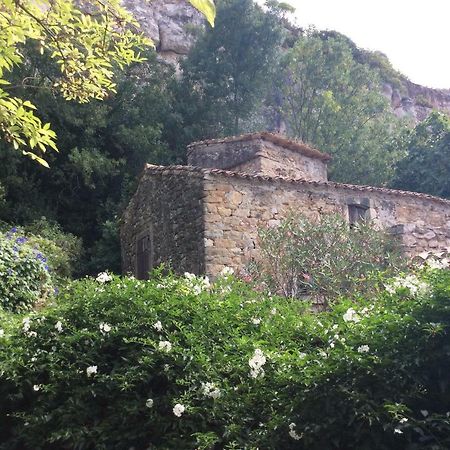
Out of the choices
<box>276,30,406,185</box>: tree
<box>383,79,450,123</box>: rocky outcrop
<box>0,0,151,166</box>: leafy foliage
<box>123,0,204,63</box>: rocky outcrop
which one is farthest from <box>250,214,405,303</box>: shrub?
<box>383,79,450,123</box>: rocky outcrop

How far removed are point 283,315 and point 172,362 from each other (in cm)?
113

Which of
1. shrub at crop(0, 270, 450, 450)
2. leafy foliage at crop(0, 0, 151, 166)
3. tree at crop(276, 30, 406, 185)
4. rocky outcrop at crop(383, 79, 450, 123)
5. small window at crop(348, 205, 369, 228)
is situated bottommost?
shrub at crop(0, 270, 450, 450)

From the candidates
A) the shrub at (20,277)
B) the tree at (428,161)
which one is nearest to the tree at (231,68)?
the tree at (428,161)

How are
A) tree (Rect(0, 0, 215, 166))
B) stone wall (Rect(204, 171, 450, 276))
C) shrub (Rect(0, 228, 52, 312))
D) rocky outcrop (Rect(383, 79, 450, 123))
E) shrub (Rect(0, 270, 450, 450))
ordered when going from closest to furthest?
shrub (Rect(0, 270, 450, 450)) < tree (Rect(0, 0, 215, 166)) < shrub (Rect(0, 228, 52, 312)) < stone wall (Rect(204, 171, 450, 276)) < rocky outcrop (Rect(383, 79, 450, 123))

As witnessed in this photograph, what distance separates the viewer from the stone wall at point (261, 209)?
10875mm

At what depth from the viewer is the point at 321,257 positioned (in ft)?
31.9

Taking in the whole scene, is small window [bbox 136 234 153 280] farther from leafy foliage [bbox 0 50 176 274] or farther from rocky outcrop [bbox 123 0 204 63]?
rocky outcrop [bbox 123 0 204 63]

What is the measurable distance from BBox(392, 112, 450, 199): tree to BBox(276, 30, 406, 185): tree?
1723 mm

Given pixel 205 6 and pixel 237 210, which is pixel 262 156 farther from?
pixel 205 6

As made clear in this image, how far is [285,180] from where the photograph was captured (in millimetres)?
11883

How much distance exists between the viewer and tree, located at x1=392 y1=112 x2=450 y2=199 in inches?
737

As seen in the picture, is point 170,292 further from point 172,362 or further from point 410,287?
point 410,287

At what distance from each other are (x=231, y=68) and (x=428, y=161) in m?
7.59

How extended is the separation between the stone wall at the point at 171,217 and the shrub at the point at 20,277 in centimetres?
217
